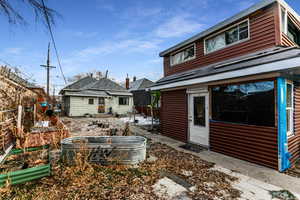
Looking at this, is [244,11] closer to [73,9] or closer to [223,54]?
[223,54]

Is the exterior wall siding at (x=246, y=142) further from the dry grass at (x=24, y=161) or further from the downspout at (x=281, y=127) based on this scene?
the dry grass at (x=24, y=161)

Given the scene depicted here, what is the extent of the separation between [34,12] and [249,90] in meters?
5.75

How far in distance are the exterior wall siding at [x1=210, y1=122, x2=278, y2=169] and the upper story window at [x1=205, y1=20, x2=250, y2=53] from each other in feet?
10.9

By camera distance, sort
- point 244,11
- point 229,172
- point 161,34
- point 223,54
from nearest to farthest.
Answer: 1. point 229,172
2. point 244,11
3. point 223,54
4. point 161,34

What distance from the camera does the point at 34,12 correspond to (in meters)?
2.82

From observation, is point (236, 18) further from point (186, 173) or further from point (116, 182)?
point (116, 182)

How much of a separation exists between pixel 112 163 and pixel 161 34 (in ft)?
27.2

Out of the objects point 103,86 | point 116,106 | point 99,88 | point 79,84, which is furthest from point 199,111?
point 79,84

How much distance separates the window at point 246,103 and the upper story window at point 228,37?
212cm

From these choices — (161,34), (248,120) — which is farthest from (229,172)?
(161,34)

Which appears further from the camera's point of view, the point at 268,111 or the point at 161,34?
the point at 161,34

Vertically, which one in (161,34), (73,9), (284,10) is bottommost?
(284,10)

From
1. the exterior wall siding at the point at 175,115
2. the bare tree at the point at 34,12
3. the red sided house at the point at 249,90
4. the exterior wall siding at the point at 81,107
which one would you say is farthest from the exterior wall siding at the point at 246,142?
the exterior wall siding at the point at 81,107

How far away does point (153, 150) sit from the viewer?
16.9ft
